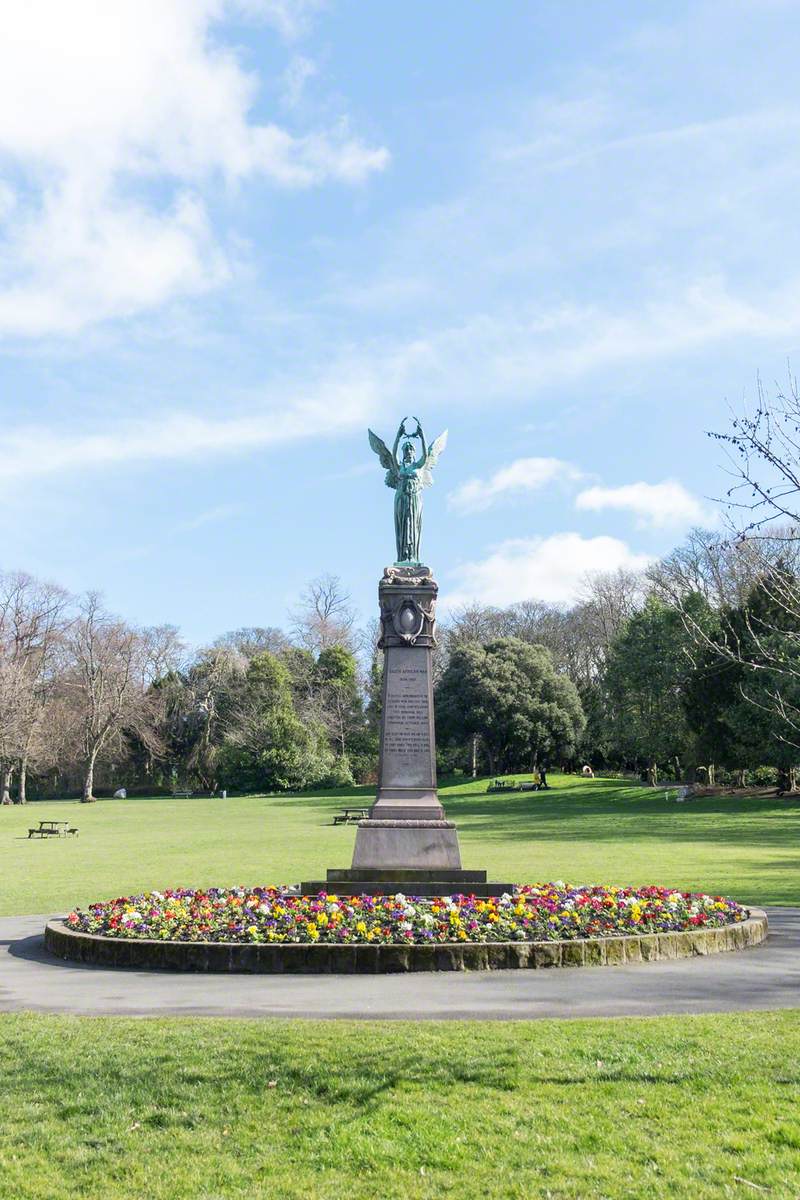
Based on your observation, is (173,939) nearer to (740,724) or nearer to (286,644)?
(740,724)

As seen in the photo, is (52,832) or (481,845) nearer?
(481,845)

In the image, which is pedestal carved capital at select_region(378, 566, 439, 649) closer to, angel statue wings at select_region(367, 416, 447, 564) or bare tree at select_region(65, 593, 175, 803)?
angel statue wings at select_region(367, 416, 447, 564)

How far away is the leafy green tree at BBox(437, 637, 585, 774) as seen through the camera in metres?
61.6

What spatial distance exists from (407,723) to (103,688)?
54.2 metres

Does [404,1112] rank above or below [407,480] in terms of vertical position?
below

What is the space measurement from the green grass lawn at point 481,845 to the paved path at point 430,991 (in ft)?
19.9

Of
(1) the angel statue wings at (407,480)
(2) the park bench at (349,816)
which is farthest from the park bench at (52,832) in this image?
(1) the angel statue wings at (407,480)

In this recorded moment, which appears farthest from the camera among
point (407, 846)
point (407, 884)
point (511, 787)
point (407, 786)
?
point (511, 787)

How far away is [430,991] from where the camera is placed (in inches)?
368

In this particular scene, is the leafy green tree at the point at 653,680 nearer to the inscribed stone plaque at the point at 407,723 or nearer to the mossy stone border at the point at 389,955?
the inscribed stone plaque at the point at 407,723

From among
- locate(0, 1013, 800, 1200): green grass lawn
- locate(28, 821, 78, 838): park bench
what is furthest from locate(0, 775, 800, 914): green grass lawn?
locate(0, 1013, 800, 1200): green grass lawn

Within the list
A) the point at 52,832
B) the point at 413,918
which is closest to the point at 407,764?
the point at 413,918

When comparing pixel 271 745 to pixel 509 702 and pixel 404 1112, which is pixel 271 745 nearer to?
pixel 509 702

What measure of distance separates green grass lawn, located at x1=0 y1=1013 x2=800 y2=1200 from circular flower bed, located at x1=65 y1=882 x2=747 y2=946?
3.42 m
